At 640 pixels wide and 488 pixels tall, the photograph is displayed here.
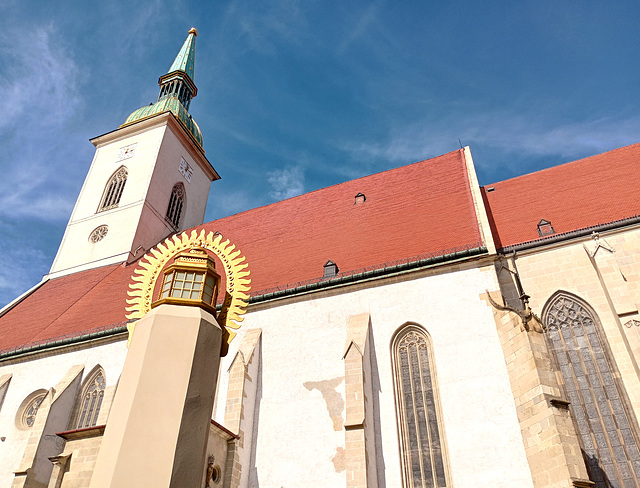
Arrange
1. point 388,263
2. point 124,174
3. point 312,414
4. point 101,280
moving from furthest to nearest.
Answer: point 124,174 < point 101,280 < point 388,263 < point 312,414

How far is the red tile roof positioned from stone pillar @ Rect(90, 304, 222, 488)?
6.96 m

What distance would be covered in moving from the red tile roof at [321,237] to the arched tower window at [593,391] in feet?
7.38

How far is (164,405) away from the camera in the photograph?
4.23m

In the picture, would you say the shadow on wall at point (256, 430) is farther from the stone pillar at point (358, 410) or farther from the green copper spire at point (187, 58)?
the green copper spire at point (187, 58)

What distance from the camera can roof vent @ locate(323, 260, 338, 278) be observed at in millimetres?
11453

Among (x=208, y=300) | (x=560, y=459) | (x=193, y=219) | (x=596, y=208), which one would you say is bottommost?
(x=560, y=459)

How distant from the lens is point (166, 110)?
2189 centimetres

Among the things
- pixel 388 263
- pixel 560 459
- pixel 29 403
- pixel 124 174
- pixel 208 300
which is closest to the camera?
pixel 208 300

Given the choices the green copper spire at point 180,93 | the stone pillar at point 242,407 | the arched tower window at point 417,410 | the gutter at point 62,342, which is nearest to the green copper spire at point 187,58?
the green copper spire at point 180,93

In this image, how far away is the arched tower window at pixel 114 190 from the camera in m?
20.3

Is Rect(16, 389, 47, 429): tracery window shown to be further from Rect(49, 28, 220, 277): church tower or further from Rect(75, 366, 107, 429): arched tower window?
Rect(49, 28, 220, 277): church tower

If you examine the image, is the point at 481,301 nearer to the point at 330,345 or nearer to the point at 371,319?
the point at 371,319

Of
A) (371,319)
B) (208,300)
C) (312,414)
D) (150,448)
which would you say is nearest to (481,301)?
(371,319)

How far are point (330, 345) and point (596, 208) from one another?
21.6 ft
